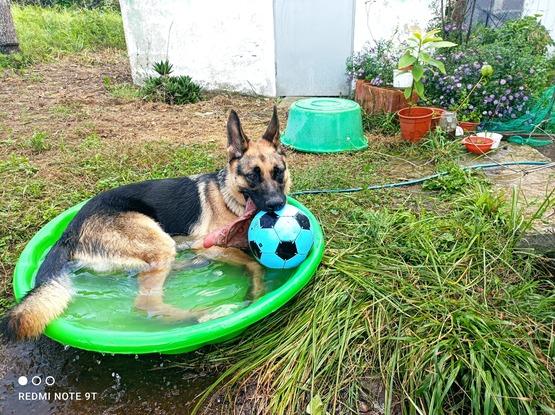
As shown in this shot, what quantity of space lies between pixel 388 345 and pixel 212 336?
110 cm

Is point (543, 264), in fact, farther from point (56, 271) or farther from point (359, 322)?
point (56, 271)

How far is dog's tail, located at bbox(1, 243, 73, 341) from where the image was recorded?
2.35 metres

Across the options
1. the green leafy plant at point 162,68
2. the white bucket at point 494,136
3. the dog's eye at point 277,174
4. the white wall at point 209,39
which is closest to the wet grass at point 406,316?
the dog's eye at point 277,174

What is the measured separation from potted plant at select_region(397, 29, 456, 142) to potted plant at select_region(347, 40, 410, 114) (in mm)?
510

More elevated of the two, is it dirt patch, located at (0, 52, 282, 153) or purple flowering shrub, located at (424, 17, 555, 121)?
purple flowering shrub, located at (424, 17, 555, 121)

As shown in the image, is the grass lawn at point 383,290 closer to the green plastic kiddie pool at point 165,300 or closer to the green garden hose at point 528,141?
the green plastic kiddie pool at point 165,300

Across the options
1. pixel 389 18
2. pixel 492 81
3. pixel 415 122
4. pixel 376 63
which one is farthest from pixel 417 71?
pixel 389 18

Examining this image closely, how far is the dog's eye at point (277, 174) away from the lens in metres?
3.37

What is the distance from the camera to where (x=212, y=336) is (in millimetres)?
2445

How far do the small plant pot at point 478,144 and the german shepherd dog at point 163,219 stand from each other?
3.02 meters

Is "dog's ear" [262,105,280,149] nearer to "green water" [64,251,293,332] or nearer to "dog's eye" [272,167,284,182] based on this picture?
"dog's eye" [272,167,284,182]

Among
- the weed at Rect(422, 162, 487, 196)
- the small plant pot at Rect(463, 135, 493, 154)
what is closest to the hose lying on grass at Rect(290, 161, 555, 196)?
the weed at Rect(422, 162, 487, 196)

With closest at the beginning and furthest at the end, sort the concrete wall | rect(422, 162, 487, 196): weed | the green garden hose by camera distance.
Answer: rect(422, 162, 487, 196): weed < the green garden hose < the concrete wall

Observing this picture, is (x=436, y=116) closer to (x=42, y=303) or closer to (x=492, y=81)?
(x=492, y=81)
